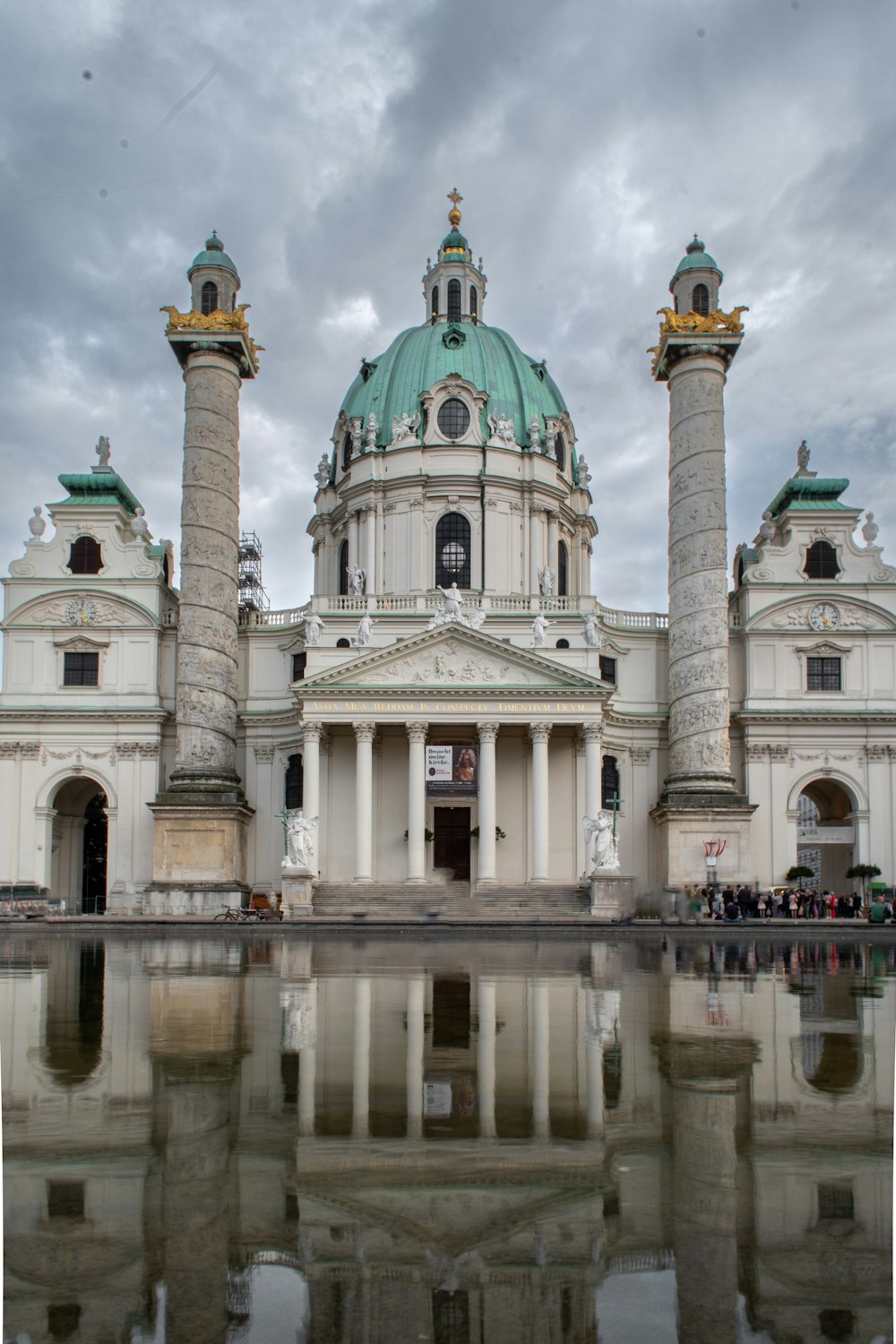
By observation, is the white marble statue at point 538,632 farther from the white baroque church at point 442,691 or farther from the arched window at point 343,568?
the arched window at point 343,568

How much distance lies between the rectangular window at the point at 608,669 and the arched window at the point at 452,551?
829 centimetres

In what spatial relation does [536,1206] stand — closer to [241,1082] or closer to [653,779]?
[241,1082]

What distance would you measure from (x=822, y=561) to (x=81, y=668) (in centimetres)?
3501

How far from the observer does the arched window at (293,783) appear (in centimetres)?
5503

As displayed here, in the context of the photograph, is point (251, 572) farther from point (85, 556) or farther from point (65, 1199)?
point (65, 1199)

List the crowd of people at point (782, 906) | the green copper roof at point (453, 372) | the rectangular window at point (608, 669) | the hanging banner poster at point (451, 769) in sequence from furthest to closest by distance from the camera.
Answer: the green copper roof at point (453, 372)
the rectangular window at point (608, 669)
the hanging banner poster at point (451, 769)
the crowd of people at point (782, 906)

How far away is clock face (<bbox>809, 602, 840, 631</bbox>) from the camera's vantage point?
181 ft

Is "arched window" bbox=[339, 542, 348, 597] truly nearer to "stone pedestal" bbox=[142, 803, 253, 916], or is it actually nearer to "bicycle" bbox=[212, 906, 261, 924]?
"stone pedestal" bbox=[142, 803, 253, 916]

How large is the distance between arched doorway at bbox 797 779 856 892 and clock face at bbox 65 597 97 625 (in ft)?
111

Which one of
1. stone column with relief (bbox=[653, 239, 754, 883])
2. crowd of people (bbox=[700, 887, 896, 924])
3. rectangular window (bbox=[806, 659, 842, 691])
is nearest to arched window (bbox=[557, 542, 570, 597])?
stone column with relief (bbox=[653, 239, 754, 883])

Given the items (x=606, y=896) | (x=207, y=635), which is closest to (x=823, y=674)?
(x=606, y=896)

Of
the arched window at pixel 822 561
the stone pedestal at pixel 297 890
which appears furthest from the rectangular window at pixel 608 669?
the stone pedestal at pixel 297 890

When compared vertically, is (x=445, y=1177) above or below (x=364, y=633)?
below

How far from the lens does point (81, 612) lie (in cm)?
5522
